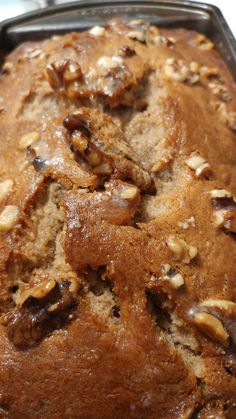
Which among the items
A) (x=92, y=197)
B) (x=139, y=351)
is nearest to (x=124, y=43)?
(x=92, y=197)

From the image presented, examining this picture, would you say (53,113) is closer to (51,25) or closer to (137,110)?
(137,110)

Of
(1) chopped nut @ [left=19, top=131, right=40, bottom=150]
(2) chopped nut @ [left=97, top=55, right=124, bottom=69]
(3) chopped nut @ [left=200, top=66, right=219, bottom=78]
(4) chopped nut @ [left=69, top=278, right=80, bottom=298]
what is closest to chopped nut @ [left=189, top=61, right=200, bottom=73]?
(3) chopped nut @ [left=200, top=66, right=219, bottom=78]

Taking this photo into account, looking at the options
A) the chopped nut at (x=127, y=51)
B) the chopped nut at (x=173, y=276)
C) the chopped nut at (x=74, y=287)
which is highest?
the chopped nut at (x=127, y=51)

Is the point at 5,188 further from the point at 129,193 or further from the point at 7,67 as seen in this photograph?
the point at 7,67

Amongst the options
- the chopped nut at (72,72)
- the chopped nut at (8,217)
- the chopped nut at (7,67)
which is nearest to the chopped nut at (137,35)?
the chopped nut at (72,72)

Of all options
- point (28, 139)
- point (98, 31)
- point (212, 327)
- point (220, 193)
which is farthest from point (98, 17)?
point (212, 327)

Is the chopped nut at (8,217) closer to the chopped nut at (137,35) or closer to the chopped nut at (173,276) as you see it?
the chopped nut at (173,276)

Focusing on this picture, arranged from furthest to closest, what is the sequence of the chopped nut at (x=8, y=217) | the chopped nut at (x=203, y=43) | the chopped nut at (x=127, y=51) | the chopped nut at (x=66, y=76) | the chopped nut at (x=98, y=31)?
the chopped nut at (x=203, y=43), the chopped nut at (x=98, y=31), the chopped nut at (x=127, y=51), the chopped nut at (x=66, y=76), the chopped nut at (x=8, y=217)

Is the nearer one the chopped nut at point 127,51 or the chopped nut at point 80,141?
the chopped nut at point 80,141
